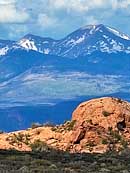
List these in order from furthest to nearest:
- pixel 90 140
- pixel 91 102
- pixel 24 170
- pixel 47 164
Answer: pixel 91 102 → pixel 90 140 → pixel 47 164 → pixel 24 170

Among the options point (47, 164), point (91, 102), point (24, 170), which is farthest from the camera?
point (91, 102)

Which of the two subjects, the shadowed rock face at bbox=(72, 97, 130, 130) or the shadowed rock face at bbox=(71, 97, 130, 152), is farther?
the shadowed rock face at bbox=(72, 97, 130, 130)

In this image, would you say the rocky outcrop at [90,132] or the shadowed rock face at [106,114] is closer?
the rocky outcrop at [90,132]

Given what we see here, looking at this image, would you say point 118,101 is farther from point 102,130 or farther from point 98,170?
point 98,170

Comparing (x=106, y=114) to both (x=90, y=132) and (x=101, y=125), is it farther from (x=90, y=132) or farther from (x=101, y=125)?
(x=90, y=132)

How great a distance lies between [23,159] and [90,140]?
21648mm

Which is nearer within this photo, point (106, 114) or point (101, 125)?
point (101, 125)

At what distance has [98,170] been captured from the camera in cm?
3181

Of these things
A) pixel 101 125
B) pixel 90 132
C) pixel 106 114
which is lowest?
pixel 90 132

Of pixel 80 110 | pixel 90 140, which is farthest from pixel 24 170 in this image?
pixel 80 110

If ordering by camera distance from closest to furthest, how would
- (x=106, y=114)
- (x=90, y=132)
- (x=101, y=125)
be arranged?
(x=90, y=132) < (x=101, y=125) < (x=106, y=114)

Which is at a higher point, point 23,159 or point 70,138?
point 70,138

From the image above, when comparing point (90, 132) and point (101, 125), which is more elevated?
point (101, 125)

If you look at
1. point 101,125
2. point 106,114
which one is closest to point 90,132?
point 101,125
